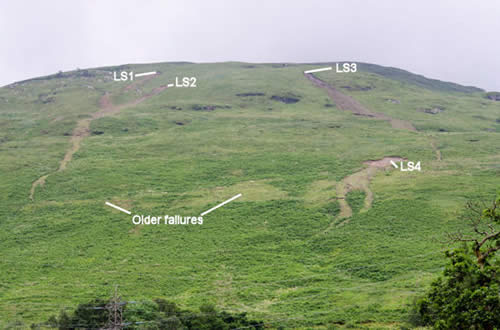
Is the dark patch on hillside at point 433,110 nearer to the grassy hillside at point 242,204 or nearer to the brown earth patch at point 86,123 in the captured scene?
the grassy hillside at point 242,204

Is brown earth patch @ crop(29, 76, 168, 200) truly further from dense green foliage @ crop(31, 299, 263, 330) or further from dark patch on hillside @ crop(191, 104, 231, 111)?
dense green foliage @ crop(31, 299, 263, 330)

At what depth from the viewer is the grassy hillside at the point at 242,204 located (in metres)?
47.0

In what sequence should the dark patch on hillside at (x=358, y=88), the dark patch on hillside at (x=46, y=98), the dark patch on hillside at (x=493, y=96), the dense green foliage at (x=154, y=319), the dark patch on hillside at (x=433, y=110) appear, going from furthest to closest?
the dark patch on hillside at (x=493, y=96)
the dark patch on hillside at (x=358, y=88)
the dark patch on hillside at (x=46, y=98)
the dark patch on hillside at (x=433, y=110)
the dense green foliage at (x=154, y=319)

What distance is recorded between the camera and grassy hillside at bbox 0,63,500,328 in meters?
47.0

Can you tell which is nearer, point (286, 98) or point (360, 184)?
point (360, 184)

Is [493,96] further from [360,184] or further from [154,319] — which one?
[154,319]

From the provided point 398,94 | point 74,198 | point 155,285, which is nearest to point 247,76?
point 398,94

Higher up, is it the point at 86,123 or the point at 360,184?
the point at 86,123

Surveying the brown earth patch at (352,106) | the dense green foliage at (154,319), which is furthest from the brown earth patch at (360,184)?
the brown earth patch at (352,106)

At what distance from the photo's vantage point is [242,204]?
73750mm

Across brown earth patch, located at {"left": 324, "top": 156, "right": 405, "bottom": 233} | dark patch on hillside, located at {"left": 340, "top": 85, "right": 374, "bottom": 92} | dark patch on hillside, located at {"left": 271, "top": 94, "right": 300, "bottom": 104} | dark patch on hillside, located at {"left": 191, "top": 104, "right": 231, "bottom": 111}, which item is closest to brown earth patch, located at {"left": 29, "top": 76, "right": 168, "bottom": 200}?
dark patch on hillside, located at {"left": 191, "top": 104, "right": 231, "bottom": 111}

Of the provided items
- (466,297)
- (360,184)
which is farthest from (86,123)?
(466,297)

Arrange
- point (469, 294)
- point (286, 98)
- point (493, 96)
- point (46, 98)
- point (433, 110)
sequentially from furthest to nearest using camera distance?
point (493, 96), point (46, 98), point (286, 98), point (433, 110), point (469, 294)

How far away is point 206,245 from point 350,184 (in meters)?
28.4
